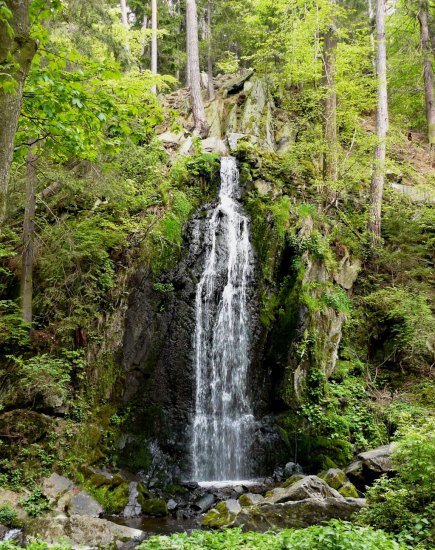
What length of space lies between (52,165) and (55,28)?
10.1 feet

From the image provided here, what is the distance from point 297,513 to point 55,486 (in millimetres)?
4260

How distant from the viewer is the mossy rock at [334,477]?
8172 millimetres

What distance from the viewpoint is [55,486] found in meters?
7.68

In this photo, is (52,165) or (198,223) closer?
(52,165)

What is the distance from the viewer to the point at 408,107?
20609 millimetres

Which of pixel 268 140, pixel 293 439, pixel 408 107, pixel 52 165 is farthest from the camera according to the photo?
pixel 408 107

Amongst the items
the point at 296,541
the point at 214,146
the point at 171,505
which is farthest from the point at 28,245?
the point at 296,541

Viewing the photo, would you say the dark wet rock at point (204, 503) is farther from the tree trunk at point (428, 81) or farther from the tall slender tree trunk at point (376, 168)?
the tree trunk at point (428, 81)

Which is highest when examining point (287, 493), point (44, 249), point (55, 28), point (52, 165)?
point (55, 28)

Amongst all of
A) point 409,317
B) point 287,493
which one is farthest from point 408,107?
point 287,493

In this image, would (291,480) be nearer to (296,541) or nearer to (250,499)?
(250,499)

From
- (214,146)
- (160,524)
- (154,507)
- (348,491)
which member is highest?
(214,146)

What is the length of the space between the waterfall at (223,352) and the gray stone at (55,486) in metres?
2.81

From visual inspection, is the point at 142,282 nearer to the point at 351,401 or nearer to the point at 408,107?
the point at 351,401
